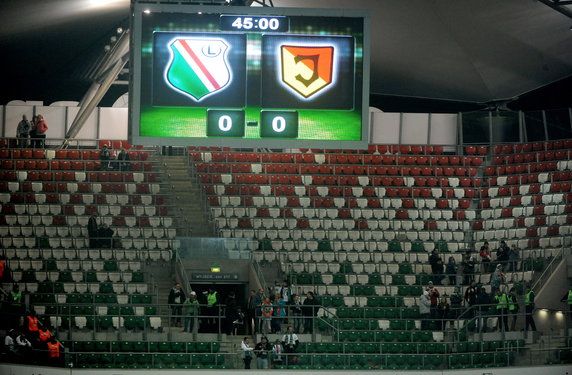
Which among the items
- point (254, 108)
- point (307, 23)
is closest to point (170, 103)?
point (254, 108)

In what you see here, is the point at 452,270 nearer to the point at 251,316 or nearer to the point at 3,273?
the point at 251,316

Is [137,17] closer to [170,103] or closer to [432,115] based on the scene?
[170,103]

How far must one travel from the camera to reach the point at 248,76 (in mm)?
20047

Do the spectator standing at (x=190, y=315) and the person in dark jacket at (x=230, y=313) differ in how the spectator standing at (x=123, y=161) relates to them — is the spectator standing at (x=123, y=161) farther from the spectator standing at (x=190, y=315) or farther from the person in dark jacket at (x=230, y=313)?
the spectator standing at (x=190, y=315)

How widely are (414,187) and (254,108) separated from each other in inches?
715

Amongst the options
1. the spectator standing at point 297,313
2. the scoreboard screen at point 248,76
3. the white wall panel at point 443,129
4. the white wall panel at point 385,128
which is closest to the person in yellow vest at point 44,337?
the spectator standing at point 297,313

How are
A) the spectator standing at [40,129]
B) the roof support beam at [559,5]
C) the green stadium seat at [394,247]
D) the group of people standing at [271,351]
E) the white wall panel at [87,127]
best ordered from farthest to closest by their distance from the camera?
the white wall panel at [87,127]
the spectator standing at [40,129]
the green stadium seat at [394,247]
the roof support beam at [559,5]
the group of people standing at [271,351]

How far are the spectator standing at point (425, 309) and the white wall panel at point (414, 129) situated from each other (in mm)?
12145

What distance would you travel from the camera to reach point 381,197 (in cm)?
3719

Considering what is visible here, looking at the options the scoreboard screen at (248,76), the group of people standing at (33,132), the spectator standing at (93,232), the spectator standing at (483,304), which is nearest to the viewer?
the scoreboard screen at (248,76)

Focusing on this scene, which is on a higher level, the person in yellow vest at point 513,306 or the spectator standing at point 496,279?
the spectator standing at point 496,279

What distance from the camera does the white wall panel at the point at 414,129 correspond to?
1630 inches

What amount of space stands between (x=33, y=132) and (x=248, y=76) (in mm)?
19112

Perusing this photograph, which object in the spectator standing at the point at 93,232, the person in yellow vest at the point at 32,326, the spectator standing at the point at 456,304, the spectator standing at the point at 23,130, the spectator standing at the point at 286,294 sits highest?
the spectator standing at the point at 23,130
